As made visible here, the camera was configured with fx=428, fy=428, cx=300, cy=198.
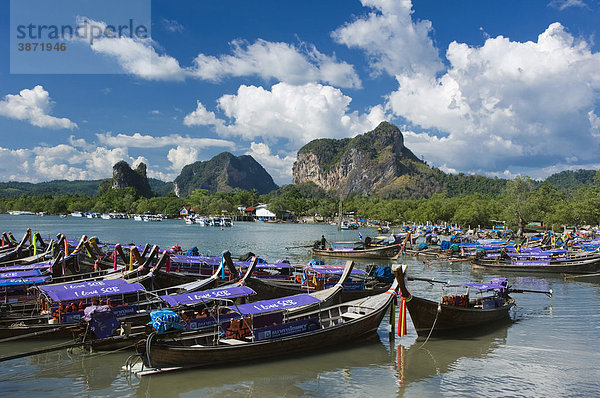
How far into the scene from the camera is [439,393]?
1366 centimetres

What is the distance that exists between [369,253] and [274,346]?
36503 millimetres

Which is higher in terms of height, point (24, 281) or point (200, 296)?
point (24, 281)

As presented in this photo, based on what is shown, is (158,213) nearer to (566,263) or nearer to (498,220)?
(498,220)

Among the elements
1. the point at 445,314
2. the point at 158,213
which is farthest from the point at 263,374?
the point at 158,213

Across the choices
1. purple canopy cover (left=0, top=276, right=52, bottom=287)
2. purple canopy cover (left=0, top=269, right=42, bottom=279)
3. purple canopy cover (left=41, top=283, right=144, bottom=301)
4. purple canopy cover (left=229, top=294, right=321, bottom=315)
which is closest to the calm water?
purple canopy cover (left=229, top=294, right=321, bottom=315)

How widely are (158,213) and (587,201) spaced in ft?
548

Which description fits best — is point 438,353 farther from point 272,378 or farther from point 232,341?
point 232,341

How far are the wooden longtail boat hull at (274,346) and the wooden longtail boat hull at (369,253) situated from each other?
3133cm

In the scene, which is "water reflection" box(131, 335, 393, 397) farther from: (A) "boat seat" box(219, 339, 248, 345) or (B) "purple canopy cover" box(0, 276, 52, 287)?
(B) "purple canopy cover" box(0, 276, 52, 287)

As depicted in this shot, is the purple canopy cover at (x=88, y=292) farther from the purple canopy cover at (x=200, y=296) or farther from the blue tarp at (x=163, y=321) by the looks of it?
the blue tarp at (x=163, y=321)

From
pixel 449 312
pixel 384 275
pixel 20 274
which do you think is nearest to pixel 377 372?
pixel 449 312

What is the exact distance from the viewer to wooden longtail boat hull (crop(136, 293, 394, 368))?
13664mm

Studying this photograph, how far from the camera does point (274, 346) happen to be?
15.2 meters

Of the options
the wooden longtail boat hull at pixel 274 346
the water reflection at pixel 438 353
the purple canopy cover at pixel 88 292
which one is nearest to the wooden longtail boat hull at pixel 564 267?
the water reflection at pixel 438 353
